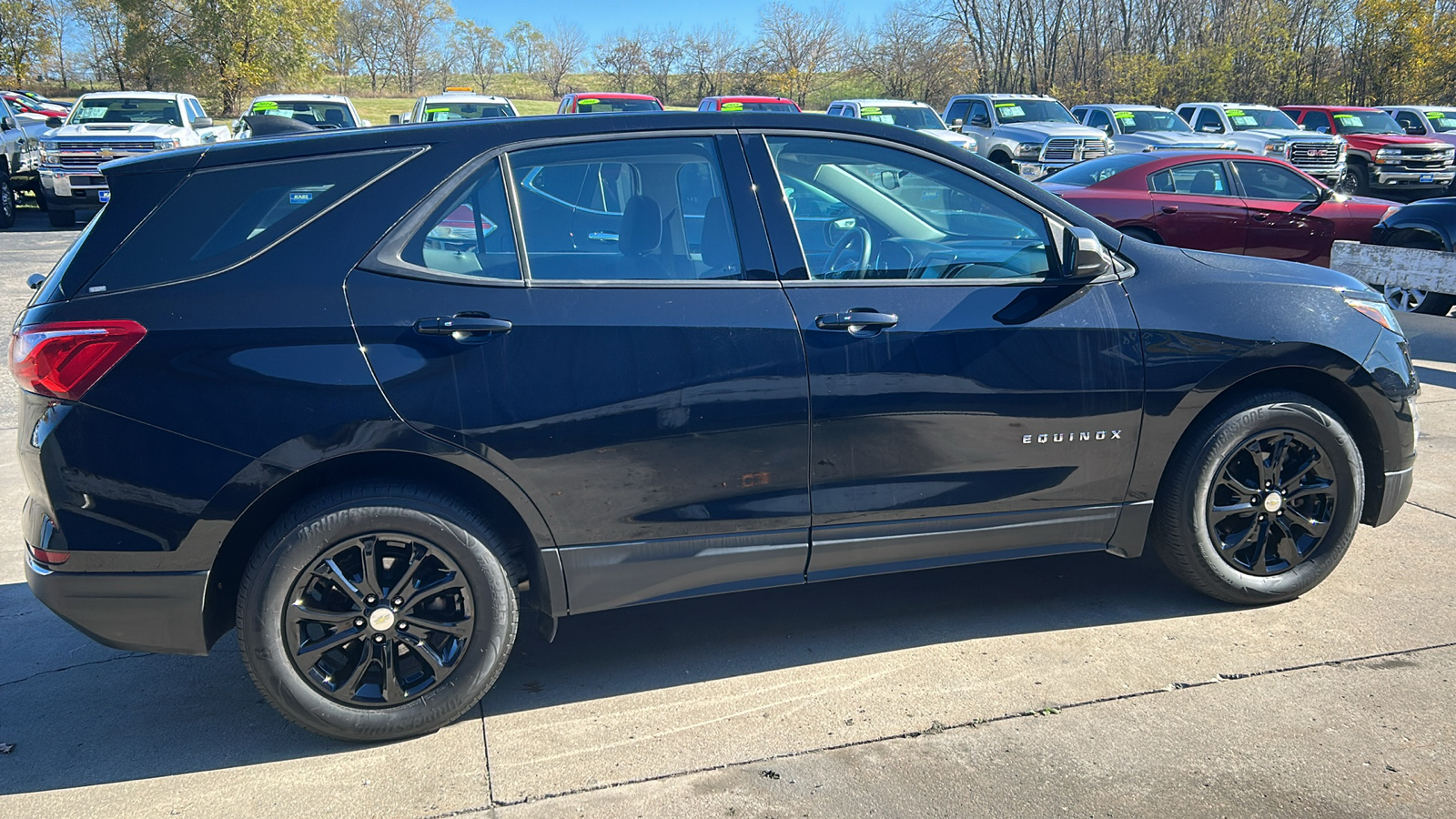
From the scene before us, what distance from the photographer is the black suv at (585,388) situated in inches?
114

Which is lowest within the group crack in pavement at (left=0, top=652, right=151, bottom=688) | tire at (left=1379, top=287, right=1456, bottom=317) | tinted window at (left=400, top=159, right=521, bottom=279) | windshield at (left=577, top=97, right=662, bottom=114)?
crack in pavement at (left=0, top=652, right=151, bottom=688)

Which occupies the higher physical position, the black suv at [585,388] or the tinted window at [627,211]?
the tinted window at [627,211]

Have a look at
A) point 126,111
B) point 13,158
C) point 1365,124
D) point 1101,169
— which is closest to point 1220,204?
point 1101,169

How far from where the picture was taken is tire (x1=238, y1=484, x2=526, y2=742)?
2.96 m

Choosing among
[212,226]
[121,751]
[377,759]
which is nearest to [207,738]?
[121,751]

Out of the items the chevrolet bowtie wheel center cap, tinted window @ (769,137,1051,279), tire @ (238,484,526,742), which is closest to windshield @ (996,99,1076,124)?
tinted window @ (769,137,1051,279)

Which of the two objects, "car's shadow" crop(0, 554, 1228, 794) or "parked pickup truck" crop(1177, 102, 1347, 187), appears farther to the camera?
"parked pickup truck" crop(1177, 102, 1347, 187)

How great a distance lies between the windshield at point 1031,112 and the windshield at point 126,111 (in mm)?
15524

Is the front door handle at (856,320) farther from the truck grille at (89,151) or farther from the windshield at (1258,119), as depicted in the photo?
the windshield at (1258,119)

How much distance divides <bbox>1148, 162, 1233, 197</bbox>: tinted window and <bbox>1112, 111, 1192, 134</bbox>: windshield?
12.4 metres

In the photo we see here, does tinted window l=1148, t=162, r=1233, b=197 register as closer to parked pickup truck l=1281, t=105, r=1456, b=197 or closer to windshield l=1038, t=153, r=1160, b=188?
windshield l=1038, t=153, r=1160, b=188

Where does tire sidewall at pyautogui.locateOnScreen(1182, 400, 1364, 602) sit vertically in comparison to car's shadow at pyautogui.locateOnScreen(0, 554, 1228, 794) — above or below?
above

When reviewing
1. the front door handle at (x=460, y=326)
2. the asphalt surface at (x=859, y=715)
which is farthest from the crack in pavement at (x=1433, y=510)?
the front door handle at (x=460, y=326)

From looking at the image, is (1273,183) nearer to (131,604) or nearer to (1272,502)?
(1272,502)
